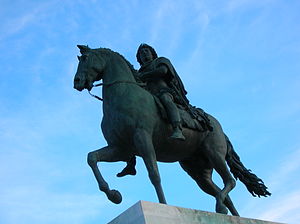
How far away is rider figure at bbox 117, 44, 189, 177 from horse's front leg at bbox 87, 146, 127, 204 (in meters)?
0.55

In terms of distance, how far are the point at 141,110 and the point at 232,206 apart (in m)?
2.49

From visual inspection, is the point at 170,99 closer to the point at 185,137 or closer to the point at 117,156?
the point at 185,137

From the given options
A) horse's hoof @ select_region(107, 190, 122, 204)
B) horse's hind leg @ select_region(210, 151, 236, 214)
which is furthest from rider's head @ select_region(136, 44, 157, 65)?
horse's hoof @ select_region(107, 190, 122, 204)

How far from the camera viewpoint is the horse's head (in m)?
8.66

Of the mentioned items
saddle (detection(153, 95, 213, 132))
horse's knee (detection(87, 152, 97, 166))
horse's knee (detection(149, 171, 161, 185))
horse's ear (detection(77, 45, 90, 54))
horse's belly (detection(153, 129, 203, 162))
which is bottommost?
horse's knee (detection(149, 171, 161, 185))

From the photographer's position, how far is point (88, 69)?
8750 mm

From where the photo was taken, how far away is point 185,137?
897cm

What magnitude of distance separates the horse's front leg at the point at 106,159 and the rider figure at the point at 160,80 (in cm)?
55

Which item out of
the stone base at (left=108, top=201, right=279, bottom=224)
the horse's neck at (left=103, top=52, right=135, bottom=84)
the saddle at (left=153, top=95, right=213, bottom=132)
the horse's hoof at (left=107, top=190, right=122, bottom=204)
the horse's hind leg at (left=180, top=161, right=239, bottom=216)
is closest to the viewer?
the stone base at (left=108, top=201, right=279, bottom=224)

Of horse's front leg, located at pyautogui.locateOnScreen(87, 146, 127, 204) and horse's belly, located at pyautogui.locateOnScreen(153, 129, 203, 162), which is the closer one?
horse's front leg, located at pyautogui.locateOnScreen(87, 146, 127, 204)

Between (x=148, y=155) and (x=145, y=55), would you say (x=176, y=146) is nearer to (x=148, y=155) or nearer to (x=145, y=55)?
(x=148, y=155)

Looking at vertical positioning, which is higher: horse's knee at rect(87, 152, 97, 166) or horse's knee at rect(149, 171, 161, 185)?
horse's knee at rect(87, 152, 97, 166)

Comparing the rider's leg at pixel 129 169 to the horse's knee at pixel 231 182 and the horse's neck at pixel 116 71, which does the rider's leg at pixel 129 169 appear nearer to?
the horse's neck at pixel 116 71

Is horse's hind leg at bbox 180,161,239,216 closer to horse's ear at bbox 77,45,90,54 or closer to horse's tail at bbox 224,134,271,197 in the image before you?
horse's tail at bbox 224,134,271,197
